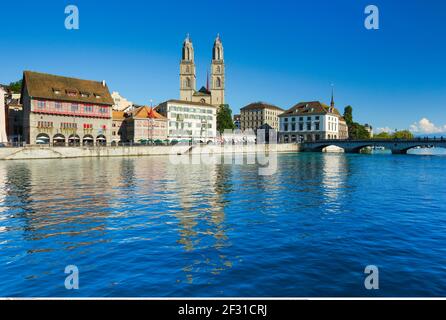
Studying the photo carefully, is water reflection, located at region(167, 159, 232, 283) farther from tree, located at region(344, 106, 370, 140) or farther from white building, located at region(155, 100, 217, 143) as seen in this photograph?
tree, located at region(344, 106, 370, 140)

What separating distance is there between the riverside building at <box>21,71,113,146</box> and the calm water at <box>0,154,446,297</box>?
56.9 meters

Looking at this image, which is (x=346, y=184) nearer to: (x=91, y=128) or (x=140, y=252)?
(x=140, y=252)

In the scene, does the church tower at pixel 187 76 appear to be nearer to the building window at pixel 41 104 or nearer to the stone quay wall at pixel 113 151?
the stone quay wall at pixel 113 151

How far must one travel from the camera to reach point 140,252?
12.6 metres

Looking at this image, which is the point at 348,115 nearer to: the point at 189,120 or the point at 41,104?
the point at 189,120

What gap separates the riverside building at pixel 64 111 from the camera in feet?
252

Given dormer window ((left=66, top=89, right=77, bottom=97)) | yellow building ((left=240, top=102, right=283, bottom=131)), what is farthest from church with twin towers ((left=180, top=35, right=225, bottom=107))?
dormer window ((left=66, top=89, right=77, bottom=97))

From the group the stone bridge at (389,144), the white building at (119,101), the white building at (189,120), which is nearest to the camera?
the stone bridge at (389,144)

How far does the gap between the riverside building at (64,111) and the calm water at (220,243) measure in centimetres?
5687

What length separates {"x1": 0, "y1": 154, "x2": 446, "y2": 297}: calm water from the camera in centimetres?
982

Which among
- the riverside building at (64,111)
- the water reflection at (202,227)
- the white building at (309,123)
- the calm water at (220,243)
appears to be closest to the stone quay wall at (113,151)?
the riverside building at (64,111)

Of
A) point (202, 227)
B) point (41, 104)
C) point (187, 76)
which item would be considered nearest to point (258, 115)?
point (187, 76)

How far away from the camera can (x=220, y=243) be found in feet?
45.0

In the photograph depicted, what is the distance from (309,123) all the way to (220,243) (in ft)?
417
